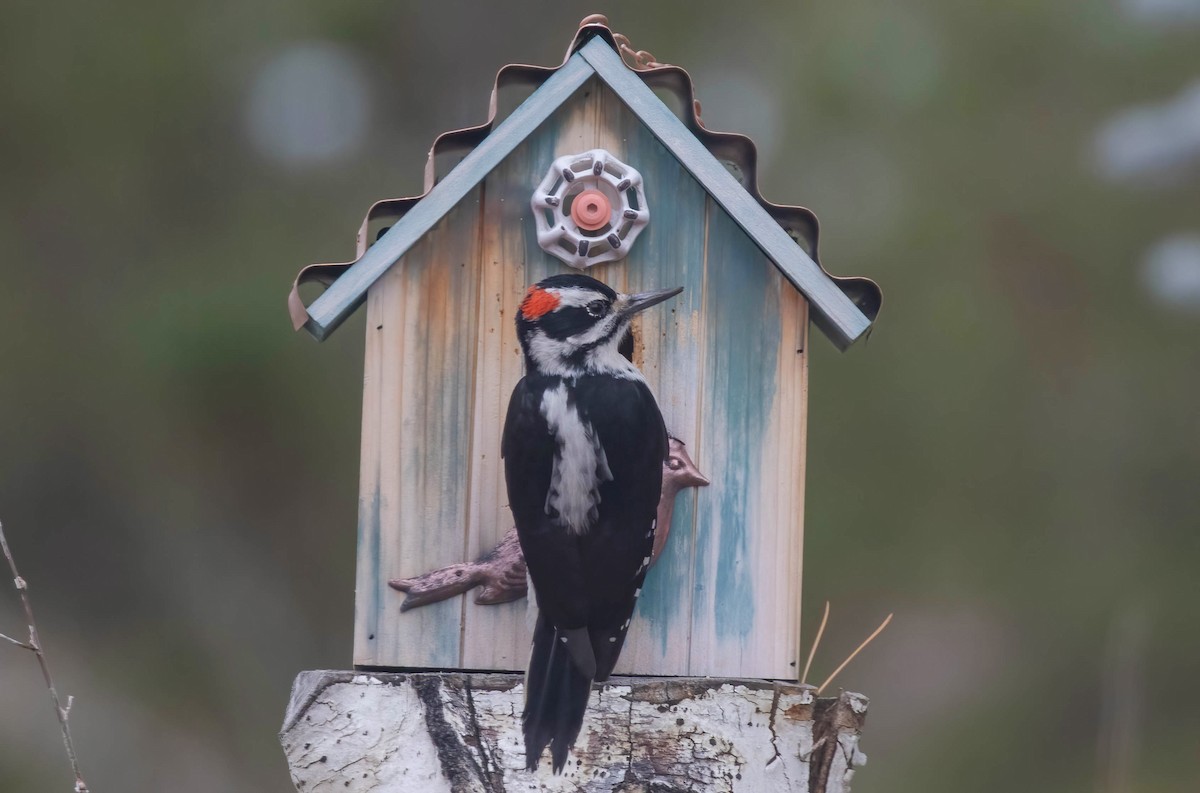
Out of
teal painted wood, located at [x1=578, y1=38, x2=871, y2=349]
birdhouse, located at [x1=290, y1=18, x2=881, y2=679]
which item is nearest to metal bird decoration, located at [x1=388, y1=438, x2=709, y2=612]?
birdhouse, located at [x1=290, y1=18, x2=881, y2=679]

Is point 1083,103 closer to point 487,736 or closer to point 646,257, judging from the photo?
point 646,257

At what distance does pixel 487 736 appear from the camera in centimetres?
291

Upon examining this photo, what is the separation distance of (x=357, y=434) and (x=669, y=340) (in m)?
3.15

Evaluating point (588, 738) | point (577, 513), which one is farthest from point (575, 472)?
point (588, 738)

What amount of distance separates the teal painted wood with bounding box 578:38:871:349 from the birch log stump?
833 millimetres

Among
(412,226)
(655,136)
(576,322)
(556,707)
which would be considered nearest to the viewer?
(556,707)

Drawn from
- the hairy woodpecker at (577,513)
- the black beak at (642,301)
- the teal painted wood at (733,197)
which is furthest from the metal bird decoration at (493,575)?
the teal painted wood at (733,197)

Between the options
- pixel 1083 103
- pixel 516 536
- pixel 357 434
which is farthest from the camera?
pixel 1083 103

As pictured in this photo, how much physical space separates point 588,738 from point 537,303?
92cm

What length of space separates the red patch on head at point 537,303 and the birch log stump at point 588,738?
0.77 m

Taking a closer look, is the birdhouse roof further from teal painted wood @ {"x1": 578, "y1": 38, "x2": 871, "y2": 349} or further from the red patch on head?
the red patch on head

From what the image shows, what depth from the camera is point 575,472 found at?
293 centimetres

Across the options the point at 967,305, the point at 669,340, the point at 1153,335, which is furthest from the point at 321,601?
the point at 1153,335

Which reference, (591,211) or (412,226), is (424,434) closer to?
(412,226)
